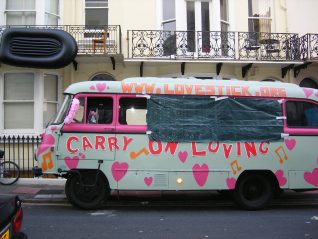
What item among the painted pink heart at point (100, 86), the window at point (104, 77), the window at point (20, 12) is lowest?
the painted pink heart at point (100, 86)

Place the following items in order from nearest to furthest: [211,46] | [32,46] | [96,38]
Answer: [32,46]
[96,38]
[211,46]

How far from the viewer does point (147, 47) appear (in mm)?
15523

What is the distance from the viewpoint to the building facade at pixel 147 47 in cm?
1512

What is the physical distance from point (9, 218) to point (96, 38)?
12.3 m

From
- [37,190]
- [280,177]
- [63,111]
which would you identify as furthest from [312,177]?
[37,190]

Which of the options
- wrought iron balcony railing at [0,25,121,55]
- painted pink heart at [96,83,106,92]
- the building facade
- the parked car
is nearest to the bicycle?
the building facade

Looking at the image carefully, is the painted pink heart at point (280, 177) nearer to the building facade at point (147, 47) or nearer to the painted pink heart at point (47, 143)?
the painted pink heart at point (47, 143)

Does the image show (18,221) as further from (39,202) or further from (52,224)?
(39,202)

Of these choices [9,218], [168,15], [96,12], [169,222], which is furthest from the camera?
[96,12]

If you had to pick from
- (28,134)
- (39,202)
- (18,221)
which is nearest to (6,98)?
(28,134)

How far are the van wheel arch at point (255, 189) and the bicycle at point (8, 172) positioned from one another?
694 centimetres

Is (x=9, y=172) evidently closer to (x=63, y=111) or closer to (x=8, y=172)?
(x=8, y=172)

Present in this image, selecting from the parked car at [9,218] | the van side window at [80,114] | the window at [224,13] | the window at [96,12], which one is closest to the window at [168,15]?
the window at [224,13]

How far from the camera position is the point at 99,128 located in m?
8.91
